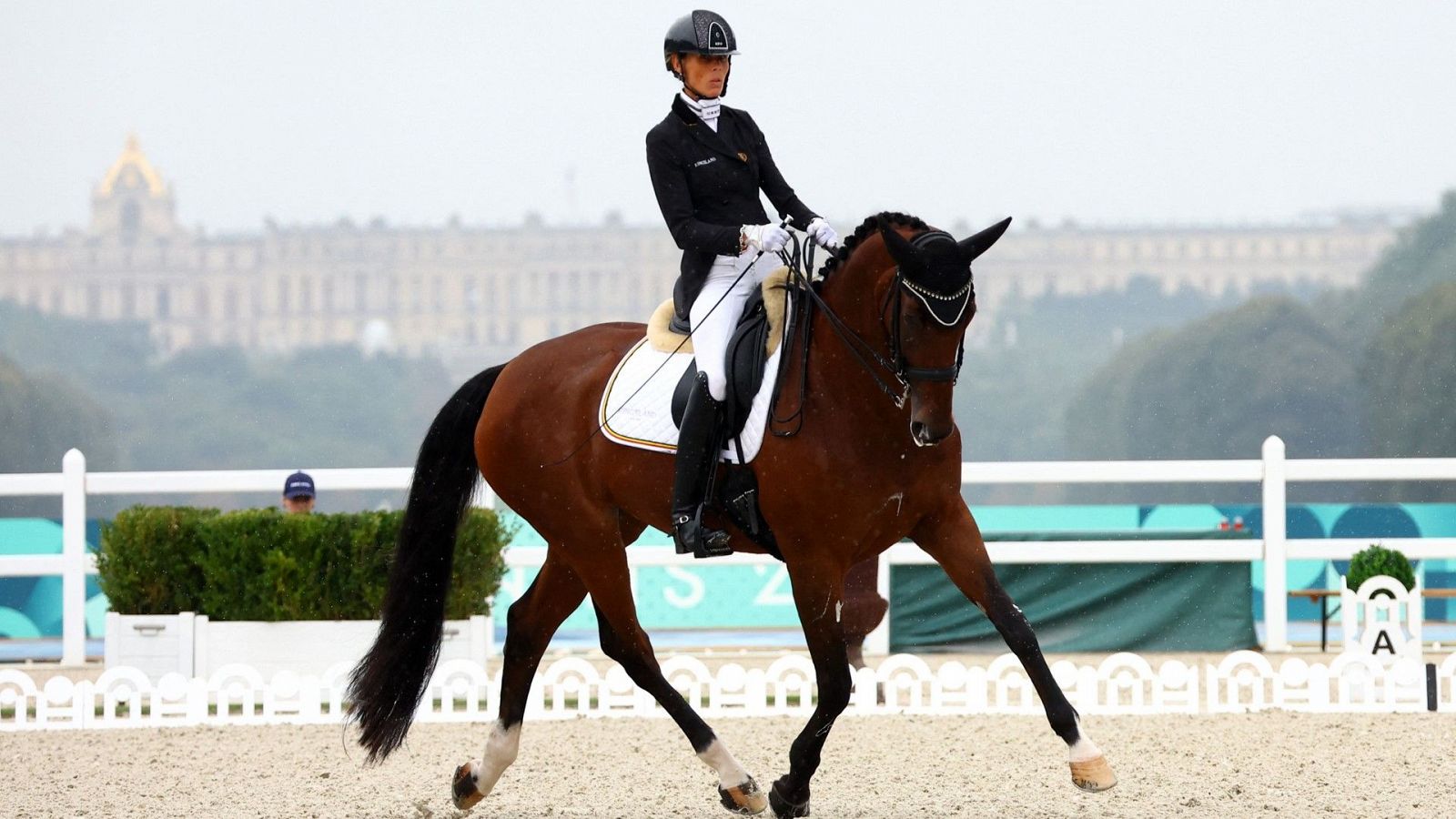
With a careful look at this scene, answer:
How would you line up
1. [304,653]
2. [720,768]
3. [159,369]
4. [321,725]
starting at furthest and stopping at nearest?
[159,369] < [304,653] < [321,725] < [720,768]

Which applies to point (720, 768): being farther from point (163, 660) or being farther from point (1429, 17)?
point (1429, 17)

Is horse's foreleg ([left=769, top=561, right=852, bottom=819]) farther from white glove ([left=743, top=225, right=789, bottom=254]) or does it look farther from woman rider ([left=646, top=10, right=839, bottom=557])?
white glove ([left=743, top=225, right=789, bottom=254])

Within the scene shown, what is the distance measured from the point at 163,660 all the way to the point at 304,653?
2.65 ft

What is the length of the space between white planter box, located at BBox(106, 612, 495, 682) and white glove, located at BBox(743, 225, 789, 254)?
489cm

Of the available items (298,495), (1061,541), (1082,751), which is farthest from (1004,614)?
(1061,541)

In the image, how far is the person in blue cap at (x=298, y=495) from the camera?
1045 centimetres

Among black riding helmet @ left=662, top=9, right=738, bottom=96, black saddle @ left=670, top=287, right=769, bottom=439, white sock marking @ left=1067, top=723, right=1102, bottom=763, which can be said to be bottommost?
white sock marking @ left=1067, top=723, right=1102, bottom=763

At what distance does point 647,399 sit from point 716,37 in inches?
47.2

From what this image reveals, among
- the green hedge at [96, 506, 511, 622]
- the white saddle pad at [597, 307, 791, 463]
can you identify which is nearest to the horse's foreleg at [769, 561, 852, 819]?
the white saddle pad at [597, 307, 791, 463]

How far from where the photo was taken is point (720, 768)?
5.76 meters

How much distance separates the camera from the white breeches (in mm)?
5578

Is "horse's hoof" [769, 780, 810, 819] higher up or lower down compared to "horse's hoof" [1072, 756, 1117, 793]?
lower down

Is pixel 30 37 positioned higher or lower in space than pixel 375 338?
higher

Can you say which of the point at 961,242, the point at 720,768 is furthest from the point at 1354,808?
the point at 961,242
